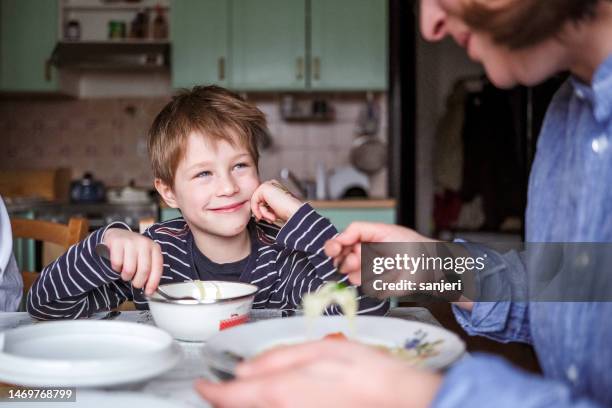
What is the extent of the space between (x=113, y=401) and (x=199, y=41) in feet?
9.87

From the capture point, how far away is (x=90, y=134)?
11.6 feet

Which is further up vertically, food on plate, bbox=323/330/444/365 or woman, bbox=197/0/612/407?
woman, bbox=197/0/612/407

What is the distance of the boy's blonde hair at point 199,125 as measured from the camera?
1.22 meters

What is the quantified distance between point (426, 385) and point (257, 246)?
2.67 feet

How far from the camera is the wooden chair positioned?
53.2 inches

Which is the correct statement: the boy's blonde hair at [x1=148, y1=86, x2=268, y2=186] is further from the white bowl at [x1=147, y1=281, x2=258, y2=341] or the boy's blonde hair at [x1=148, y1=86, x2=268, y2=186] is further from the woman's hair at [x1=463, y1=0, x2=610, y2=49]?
the woman's hair at [x1=463, y1=0, x2=610, y2=49]

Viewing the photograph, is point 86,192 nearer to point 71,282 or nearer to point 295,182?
point 295,182

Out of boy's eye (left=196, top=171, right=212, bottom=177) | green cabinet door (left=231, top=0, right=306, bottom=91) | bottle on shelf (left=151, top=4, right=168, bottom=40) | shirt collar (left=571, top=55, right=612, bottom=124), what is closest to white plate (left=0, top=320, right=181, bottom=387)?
shirt collar (left=571, top=55, right=612, bottom=124)

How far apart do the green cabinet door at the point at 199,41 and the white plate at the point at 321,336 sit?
2730mm

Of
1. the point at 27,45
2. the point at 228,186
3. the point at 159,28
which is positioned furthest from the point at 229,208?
the point at 27,45

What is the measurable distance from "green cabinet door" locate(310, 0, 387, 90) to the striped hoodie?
2.22 metres

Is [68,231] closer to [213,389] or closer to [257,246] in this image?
[257,246]

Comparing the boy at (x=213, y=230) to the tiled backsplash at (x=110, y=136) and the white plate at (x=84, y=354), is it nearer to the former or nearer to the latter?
the white plate at (x=84, y=354)

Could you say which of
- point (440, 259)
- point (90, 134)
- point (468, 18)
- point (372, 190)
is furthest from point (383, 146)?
point (468, 18)
